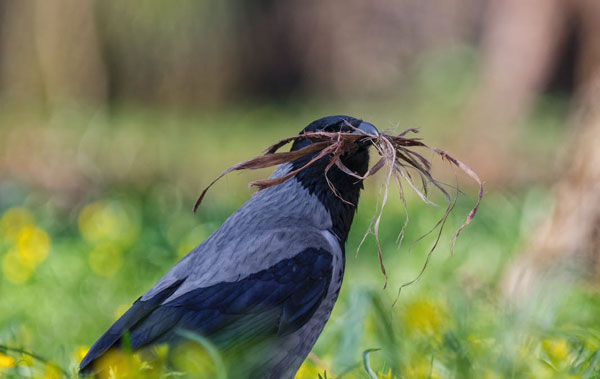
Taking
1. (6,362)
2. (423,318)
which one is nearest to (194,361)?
(6,362)

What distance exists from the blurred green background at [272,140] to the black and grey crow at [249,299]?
0.68 ft

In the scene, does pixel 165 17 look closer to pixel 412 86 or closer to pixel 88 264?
pixel 412 86

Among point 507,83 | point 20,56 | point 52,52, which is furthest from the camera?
point 20,56

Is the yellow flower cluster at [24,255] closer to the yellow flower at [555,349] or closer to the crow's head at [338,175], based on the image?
the crow's head at [338,175]

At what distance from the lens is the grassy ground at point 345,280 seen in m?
2.60

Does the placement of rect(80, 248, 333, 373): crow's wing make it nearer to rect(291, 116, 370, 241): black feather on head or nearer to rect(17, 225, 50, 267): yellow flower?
rect(291, 116, 370, 241): black feather on head

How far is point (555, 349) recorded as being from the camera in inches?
106

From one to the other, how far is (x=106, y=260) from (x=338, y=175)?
1767mm

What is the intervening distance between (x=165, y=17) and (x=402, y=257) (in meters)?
6.61

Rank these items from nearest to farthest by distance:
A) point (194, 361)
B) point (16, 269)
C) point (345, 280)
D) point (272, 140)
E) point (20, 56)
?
point (194, 361) < point (16, 269) < point (345, 280) < point (20, 56) < point (272, 140)

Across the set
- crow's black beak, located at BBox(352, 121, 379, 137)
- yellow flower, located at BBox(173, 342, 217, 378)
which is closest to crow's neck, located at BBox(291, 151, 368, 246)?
crow's black beak, located at BBox(352, 121, 379, 137)

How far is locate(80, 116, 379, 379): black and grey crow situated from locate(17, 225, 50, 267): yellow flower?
1725 mm

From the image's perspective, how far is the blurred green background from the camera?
9.82ft

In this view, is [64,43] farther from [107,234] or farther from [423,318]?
[423,318]
